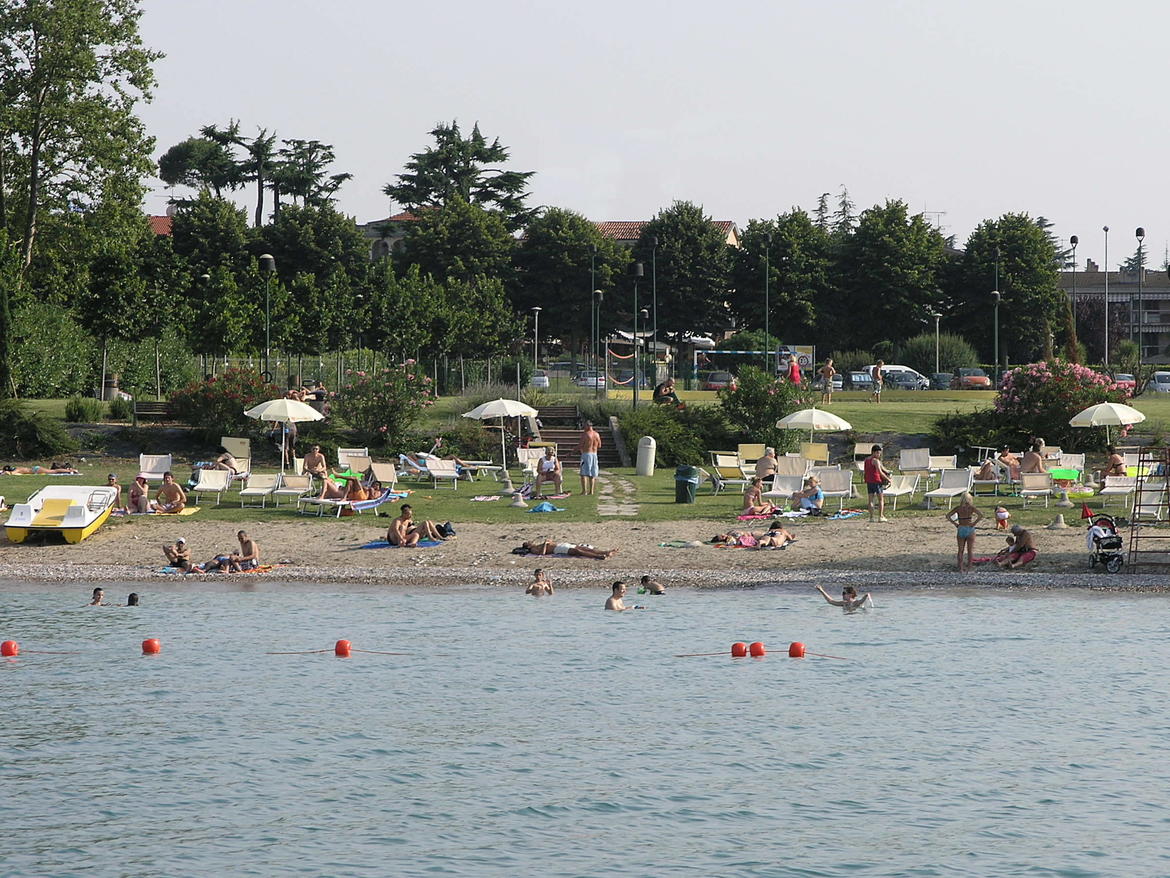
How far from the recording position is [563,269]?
7400cm

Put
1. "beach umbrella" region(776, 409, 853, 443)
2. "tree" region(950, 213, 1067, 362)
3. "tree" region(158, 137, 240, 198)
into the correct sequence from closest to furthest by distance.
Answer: "beach umbrella" region(776, 409, 853, 443), "tree" region(950, 213, 1067, 362), "tree" region(158, 137, 240, 198)

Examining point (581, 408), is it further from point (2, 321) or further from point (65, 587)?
point (65, 587)

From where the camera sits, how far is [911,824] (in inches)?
510

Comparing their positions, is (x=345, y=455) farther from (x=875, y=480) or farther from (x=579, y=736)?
(x=579, y=736)

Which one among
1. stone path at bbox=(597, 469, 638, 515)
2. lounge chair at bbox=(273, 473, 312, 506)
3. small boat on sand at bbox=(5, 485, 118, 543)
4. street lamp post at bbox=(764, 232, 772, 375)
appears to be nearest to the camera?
small boat on sand at bbox=(5, 485, 118, 543)

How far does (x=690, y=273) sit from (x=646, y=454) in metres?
39.4

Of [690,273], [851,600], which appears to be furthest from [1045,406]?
[690,273]

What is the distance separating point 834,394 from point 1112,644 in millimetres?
29640

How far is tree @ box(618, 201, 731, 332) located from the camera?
72312mm

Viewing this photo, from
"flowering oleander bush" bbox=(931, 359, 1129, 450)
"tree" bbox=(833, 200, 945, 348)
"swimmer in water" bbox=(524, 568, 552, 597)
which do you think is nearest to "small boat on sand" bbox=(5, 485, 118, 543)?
"swimmer in water" bbox=(524, 568, 552, 597)

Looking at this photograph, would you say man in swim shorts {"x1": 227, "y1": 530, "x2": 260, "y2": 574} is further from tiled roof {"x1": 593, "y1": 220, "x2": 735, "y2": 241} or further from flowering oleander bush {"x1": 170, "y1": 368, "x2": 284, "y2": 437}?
tiled roof {"x1": 593, "y1": 220, "x2": 735, "y2": 241}

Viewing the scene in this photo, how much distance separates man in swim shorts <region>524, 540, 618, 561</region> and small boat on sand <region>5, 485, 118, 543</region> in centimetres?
785

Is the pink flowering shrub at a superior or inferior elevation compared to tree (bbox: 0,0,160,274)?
inferior

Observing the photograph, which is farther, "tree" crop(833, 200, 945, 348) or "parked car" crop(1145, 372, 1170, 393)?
"tree" crop(833, 200, 945, 348)
